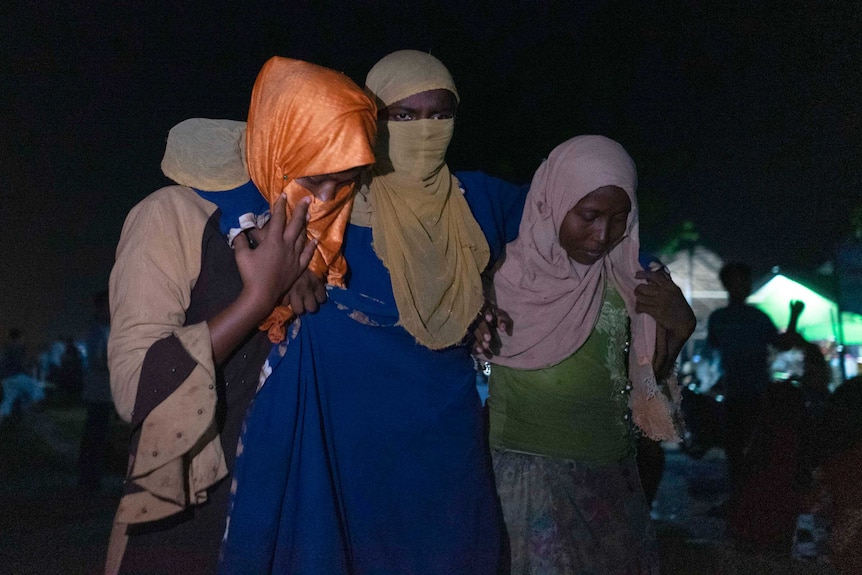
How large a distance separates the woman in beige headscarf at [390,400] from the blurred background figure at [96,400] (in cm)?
590

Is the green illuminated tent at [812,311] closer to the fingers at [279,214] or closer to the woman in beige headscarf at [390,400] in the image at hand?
the woman in beige headscarf at [390,400]

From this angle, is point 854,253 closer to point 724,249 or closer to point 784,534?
point 724,249

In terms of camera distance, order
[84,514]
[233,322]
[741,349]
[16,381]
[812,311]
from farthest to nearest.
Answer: [812,311] → [16,381] → [84,514] → [741,349] → [233,322]

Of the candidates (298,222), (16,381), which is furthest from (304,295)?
(16,381)

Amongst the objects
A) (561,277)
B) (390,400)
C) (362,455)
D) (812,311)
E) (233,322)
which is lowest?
(362,455)

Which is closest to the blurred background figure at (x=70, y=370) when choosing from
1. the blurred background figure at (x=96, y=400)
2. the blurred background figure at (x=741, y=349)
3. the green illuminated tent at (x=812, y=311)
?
the blurred background figure at (x=96, y=400)

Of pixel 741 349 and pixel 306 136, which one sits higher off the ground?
pixel 741 349

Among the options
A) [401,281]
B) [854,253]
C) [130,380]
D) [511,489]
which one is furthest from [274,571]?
[854,253]

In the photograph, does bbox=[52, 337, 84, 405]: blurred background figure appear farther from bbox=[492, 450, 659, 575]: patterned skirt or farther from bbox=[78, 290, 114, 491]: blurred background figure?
bbox=[492, 450, 659, 575]: patterned skirt

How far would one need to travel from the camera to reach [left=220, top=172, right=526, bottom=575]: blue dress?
6.22 ft

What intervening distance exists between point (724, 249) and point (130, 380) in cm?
1127

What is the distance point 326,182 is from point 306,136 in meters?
0.13

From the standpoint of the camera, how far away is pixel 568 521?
8.61 ft

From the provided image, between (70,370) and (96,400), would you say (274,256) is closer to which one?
(96,400)
